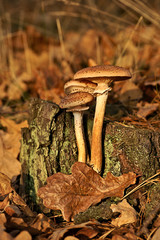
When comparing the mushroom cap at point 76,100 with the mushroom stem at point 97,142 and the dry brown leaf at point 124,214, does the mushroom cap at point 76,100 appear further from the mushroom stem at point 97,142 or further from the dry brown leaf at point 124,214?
the dry brown leaf at point 124,214

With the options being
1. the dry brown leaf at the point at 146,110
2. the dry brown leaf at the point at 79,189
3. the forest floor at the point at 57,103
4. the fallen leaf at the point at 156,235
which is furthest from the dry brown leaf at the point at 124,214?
the dry brown leaf at the point at 146,110

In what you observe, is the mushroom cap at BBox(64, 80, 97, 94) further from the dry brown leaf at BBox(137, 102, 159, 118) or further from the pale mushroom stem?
the dry brown leaf at BBox(137, 102, 159, 118)

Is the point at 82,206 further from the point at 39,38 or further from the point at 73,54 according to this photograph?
the point at 39,38

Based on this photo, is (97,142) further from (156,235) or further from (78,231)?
(156,235)

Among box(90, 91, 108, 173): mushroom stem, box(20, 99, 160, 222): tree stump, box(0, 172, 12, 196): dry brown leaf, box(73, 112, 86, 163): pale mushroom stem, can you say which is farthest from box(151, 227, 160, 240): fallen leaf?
box(0, 172, 12, 196): dry brown leaf

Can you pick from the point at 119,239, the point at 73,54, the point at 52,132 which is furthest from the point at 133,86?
A: the point at 73,54
